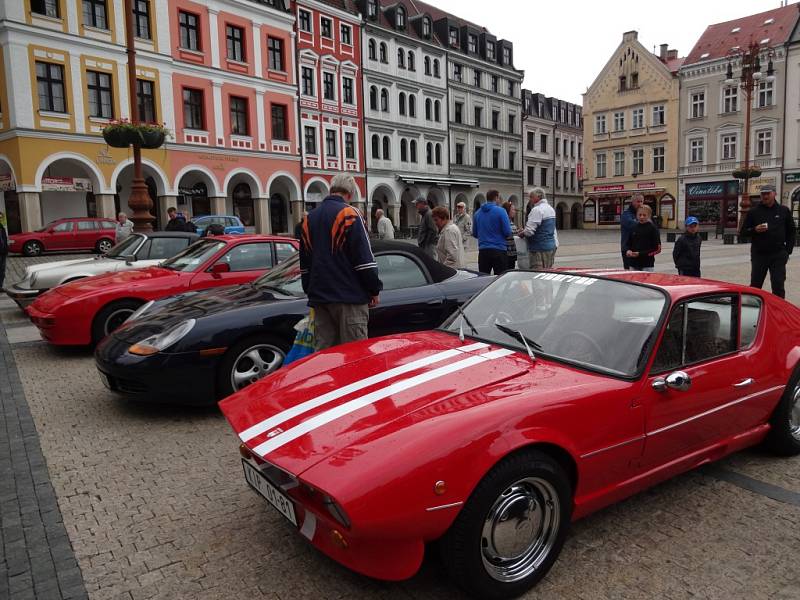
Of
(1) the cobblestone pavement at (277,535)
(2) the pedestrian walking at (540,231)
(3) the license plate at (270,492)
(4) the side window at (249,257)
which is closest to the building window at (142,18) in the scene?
(4) the side window at (249,257)

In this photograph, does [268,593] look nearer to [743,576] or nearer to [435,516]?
[435,516]

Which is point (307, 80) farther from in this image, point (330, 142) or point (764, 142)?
point (764, 142)

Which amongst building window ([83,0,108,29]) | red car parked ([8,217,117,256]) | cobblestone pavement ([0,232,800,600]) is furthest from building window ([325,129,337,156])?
cobblestone pavement ([0,232,800,600])

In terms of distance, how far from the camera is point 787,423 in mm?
3918

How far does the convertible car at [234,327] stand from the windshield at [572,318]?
6.22 feet

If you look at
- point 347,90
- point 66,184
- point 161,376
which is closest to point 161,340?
point 161,376

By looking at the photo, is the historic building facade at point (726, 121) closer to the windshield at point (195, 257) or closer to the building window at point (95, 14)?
the building window at point (95, 14)

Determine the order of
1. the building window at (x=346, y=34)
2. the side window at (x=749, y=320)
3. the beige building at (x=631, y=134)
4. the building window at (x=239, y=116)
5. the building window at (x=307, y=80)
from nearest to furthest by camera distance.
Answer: the side window at (x=749, y=320)
the building window at (x=239, y=116)
the building window at (x=307, y=80)
the building window at (x=346, y=34)
the beige building at (x=631, y=134)

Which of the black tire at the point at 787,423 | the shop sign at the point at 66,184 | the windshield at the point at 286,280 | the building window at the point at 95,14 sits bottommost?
the black tire at the point at 787,423

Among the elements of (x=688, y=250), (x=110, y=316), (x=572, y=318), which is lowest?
(x=110, y=316)

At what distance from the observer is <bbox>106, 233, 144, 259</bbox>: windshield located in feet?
31.0

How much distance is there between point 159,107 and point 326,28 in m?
14.0

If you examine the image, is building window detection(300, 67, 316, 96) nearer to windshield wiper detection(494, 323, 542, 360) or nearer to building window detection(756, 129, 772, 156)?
building window detection(756, 129, 772, 156)

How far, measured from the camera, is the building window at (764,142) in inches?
1742
